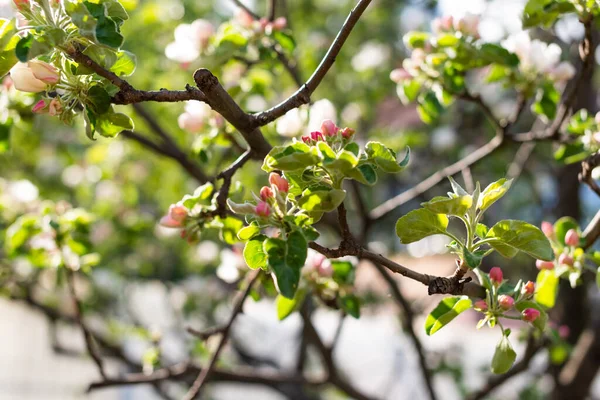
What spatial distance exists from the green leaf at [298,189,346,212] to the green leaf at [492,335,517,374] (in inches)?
13.5

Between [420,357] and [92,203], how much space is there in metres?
1.91

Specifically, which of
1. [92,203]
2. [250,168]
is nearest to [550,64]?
[250,168]

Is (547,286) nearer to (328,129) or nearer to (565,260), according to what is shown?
(565,260)

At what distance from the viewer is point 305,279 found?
49.9 inches

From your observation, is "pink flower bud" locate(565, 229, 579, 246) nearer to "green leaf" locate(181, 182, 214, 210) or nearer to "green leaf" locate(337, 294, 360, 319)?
"green leaf" locate(337, 294, 360, 319)

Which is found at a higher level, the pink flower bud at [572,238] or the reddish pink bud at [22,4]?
the reddish pink bud at [22,4]

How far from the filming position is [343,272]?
1.24m

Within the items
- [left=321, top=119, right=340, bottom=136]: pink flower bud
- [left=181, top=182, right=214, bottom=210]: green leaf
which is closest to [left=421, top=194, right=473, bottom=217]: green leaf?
[left=321, top=119, right=340, bottom=136]: pink flower bud

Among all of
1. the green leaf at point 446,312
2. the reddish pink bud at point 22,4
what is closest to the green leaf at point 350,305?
the green leaf at point 446,312

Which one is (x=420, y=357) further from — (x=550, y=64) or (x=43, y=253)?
(x=43, y=253)

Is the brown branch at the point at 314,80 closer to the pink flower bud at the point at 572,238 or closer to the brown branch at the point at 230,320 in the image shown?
the brown branch at the point at 230,320

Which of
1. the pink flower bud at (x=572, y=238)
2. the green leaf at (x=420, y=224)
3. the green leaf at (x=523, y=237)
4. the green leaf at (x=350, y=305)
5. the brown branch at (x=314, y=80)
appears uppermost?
the brown branch at (x=314, y=80)

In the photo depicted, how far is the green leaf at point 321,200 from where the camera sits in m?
0.74

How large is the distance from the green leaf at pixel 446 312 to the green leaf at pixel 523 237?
0.11 meters
